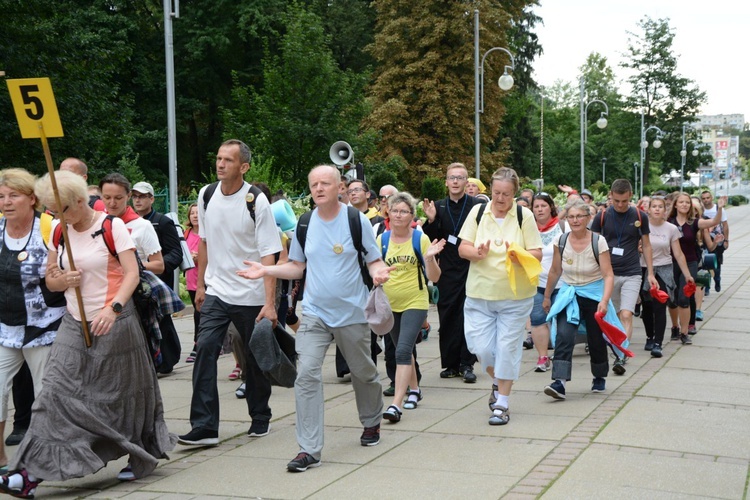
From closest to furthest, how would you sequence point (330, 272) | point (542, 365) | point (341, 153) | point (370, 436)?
1. point (330, 272)
2. point (370, 436)
3. point (542, 365)
4. point (341, 153)

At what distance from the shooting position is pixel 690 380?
9.39 meters

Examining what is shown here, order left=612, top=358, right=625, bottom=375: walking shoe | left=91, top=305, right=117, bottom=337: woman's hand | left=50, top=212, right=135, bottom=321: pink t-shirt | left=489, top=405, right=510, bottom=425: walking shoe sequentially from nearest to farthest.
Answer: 1. left=91, top=305, right=117, bottom=337: woman's hand
2. left=50, top=212, right=135, bottom=321: pink t-shirt
3. left=489, top=405, right=510, bottom=425: walking shoe
4. left=612, top=358, right=625, bottom=375: walking shoe

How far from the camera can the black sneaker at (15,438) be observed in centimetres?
686

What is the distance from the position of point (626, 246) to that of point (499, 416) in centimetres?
387

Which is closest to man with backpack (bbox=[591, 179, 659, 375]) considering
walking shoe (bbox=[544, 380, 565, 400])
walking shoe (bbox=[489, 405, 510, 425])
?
walking shoe (bbox=[544, 380, 565, 400])

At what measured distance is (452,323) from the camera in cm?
923

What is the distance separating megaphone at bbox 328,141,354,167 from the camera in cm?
2006

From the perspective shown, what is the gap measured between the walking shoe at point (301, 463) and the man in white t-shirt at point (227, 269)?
0.89 m

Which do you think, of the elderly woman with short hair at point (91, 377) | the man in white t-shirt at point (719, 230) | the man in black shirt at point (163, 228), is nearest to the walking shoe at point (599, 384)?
the man in black shirt at point (163, 228)

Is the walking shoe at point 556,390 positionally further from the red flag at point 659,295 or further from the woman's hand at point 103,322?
the woman's hand at point 103,322

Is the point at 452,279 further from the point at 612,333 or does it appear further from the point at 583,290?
the point at 612,333

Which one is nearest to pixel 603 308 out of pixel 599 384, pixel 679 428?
pixel 599 384

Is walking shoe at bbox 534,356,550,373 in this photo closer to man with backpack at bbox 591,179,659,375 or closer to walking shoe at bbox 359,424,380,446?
man with backpack at bbox 591,179,659,375

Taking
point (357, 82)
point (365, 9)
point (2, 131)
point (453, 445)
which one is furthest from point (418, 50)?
point (453, 445)
